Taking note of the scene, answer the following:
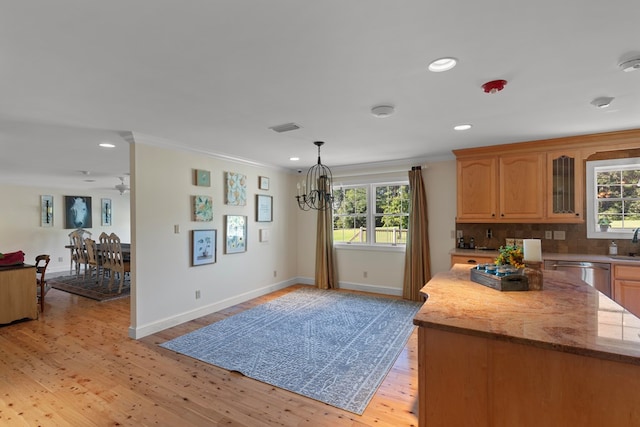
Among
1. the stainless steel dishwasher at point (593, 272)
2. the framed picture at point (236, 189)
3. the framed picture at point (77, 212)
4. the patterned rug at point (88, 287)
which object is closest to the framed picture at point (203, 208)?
the framed picture at point (236, 189)

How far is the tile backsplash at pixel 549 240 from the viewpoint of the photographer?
12.7 ft

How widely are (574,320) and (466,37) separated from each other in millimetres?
1535

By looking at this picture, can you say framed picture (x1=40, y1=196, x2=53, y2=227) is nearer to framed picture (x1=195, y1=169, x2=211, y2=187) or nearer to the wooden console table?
the wooden console table

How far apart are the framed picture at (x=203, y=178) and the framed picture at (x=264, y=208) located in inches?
44.4

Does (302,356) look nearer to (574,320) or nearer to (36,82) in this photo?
(574,320)

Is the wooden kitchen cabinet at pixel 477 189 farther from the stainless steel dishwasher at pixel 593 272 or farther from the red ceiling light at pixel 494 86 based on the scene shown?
the red ceiling light at pixel 494 86

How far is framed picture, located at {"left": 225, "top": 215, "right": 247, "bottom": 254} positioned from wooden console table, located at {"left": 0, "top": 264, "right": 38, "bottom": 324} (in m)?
2.75

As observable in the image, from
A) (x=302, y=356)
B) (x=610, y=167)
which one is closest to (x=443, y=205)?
(x=610, y=167)

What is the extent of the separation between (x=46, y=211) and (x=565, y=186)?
11.3 metres

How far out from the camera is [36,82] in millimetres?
2096

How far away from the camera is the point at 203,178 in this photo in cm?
431

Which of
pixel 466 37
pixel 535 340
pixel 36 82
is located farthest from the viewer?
pixel 36 82

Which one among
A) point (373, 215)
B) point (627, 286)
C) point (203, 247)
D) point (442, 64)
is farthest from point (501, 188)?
point (203, 247)

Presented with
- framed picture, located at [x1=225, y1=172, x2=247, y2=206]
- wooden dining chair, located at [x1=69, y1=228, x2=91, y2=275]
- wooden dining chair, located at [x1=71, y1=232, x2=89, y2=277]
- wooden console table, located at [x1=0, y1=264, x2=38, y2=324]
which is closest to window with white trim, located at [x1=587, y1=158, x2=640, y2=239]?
framed picture, located at [x1=225, y1=172, x2=247, y2=206]
